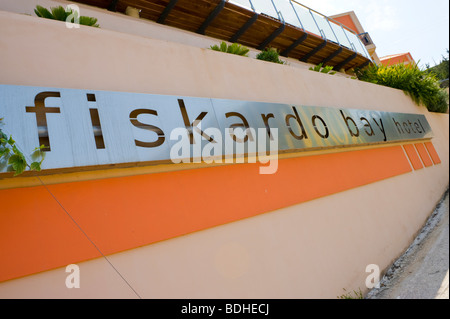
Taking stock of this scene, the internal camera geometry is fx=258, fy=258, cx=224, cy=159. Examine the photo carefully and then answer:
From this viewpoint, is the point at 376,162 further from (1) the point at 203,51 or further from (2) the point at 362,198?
(1) the point at 203,51

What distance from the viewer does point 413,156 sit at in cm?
827

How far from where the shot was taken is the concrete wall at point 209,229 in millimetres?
2670

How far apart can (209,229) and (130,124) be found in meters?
1.58

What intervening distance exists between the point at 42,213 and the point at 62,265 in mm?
510

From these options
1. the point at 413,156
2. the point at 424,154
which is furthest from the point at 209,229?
the point at 424,154

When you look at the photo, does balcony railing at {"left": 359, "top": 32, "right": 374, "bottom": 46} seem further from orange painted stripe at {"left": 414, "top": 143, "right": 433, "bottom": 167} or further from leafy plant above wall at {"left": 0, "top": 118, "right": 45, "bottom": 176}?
leafy plant above wall at {"left": 0, "top": 118, "right": 45, "bottom": 176}

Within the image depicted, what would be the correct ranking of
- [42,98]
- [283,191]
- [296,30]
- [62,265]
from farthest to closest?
[296,30]
[283,191]
[42,98]
[62,265]

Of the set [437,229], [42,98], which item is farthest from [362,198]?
[42,98]

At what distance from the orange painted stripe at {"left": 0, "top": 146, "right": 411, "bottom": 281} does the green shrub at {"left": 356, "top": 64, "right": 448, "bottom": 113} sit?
26.4 ft

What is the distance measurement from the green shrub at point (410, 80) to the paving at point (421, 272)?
5.64 metres

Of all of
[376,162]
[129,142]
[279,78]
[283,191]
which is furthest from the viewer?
[376,162]

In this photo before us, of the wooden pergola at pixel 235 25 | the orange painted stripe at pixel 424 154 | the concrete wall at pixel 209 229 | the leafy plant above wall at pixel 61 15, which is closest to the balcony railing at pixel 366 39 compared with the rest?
the wooden pergola at pixel 235 25

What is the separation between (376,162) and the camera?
6.43 m

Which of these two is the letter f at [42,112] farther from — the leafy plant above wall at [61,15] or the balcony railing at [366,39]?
the balcony railing at [366,39]
